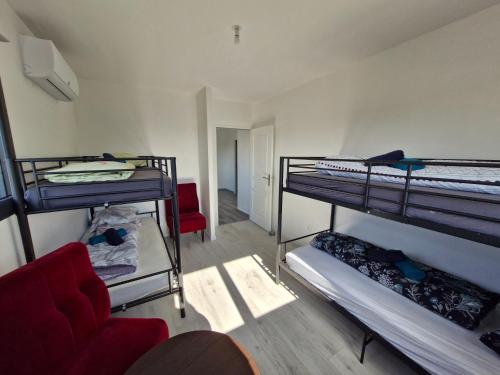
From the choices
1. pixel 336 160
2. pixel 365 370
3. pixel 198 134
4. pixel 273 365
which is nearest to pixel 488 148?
pixel 336 160

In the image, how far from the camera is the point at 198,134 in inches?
136

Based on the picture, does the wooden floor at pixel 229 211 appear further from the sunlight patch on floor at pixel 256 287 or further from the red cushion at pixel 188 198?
the sunlight patch on floor at pixel 256 287

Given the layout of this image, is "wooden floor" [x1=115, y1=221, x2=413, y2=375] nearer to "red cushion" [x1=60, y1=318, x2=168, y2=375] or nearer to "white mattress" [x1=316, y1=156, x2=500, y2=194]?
"red cushion" [x1=60, y1=318, x2=168, y2=375]

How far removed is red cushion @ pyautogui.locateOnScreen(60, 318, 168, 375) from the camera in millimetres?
907

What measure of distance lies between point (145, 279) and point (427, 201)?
208 centimetres

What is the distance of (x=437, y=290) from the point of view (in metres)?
1.36

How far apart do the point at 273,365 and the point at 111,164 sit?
1881mm

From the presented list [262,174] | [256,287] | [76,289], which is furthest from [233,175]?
[76,289]

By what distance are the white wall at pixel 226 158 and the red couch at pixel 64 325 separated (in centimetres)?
553

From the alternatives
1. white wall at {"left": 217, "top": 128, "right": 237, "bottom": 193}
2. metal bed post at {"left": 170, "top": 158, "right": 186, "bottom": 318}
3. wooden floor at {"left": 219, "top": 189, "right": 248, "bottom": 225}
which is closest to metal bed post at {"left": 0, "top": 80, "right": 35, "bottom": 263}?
metal bed post at {"left": 170, "top": 158, "right": 186, "bottom": 318}

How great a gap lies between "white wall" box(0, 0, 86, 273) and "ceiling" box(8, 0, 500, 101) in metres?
0.32

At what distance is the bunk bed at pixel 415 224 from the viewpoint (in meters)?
0.93

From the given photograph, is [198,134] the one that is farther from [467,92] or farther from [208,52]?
[467,92]

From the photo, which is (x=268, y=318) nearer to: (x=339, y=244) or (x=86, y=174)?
(x=339, y=244)
